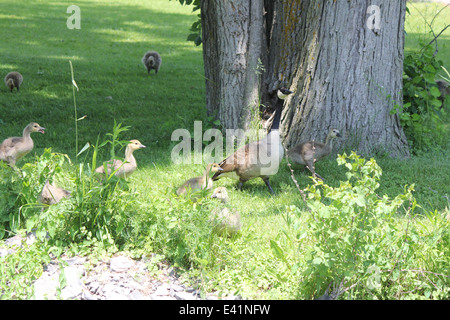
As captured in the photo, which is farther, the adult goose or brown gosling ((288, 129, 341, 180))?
brown gosling ((288, 129, 341, 180))

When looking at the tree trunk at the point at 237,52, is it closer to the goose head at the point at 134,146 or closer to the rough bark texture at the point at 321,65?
the rough bark texture at the point at 321,65

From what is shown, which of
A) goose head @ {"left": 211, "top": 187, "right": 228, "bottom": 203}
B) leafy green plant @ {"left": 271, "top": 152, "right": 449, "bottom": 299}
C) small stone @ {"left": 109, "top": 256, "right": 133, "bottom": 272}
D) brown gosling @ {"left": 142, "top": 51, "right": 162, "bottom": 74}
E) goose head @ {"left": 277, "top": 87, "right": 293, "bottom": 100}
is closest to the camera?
leafy green plant @ {"left": 271, "top": 152, "right": 449, "bottom": 299}

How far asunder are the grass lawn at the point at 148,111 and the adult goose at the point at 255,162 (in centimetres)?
27

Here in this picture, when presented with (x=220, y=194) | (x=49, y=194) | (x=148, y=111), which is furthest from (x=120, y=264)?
(x=148, y=111)

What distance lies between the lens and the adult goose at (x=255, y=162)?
6.96 metres

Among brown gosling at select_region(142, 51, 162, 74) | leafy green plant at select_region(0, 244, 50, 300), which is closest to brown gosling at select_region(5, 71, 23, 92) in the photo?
brown gosling at select_region(142, 51, 162, 74)

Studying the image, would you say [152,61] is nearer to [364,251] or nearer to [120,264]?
[120,264]

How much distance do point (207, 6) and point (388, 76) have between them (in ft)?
10.8

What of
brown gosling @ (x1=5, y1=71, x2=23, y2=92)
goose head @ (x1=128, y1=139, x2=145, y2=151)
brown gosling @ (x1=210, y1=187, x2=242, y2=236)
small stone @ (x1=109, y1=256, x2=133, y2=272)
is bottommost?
small stone @ (x1=109, y1=256, x2=133, y2=272)

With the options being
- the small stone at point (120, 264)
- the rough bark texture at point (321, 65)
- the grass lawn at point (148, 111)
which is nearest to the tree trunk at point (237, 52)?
the rough bark texture at point (321, 65)

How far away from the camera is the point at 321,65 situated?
26.1 feet

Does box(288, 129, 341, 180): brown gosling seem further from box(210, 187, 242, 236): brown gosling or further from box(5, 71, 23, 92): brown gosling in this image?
box(5, 71, 23, 92): brown gosling

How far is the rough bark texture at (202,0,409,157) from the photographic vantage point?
7.89 m

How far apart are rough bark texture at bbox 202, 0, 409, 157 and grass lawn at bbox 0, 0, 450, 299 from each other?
2.03 feet
